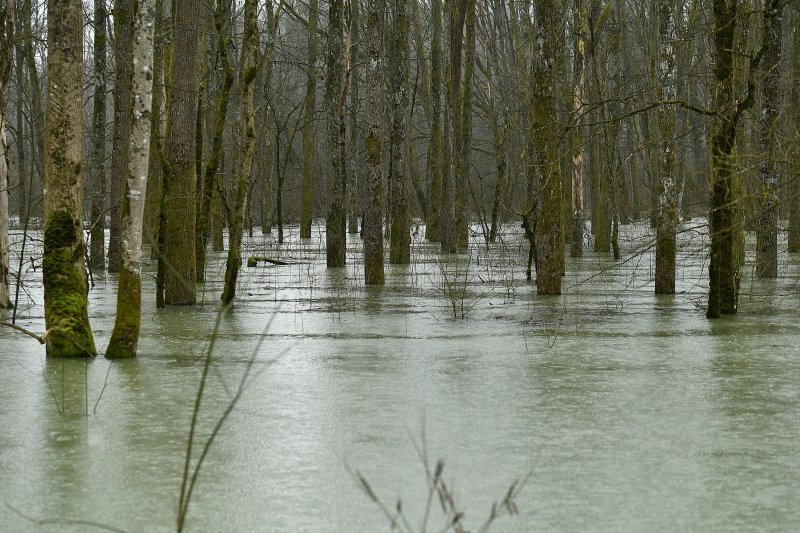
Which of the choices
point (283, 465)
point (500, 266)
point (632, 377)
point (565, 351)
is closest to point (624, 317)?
point (565, 351)

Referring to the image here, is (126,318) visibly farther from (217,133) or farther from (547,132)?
(547,132)

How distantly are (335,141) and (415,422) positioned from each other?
13.6m

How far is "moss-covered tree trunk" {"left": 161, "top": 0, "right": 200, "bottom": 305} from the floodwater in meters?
0.97

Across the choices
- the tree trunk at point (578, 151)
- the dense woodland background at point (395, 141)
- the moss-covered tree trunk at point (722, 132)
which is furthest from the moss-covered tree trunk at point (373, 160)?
the tree trunk at point (578, 151)

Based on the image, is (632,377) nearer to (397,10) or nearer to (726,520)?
(726,520)

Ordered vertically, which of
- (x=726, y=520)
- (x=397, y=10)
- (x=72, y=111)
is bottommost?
(x=726, y=520)

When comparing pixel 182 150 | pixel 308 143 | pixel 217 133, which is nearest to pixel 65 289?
pixel 182 150

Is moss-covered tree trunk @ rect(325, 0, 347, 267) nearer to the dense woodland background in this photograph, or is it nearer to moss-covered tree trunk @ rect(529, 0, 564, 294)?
the dense woodland background

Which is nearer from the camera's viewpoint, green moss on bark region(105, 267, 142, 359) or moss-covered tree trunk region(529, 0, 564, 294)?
green moss on bark region(105, 267, 142, 359)

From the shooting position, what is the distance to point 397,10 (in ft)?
62.2

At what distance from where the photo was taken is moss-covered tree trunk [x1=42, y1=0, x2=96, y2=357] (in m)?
7.87

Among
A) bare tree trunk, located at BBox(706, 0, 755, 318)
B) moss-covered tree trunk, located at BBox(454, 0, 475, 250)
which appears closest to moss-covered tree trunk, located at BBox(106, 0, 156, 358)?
bare tree trunk, located at BBox(706, 0, 755, 318)

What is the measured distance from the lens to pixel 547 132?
12891 mm

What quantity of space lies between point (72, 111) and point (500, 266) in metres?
12.2
